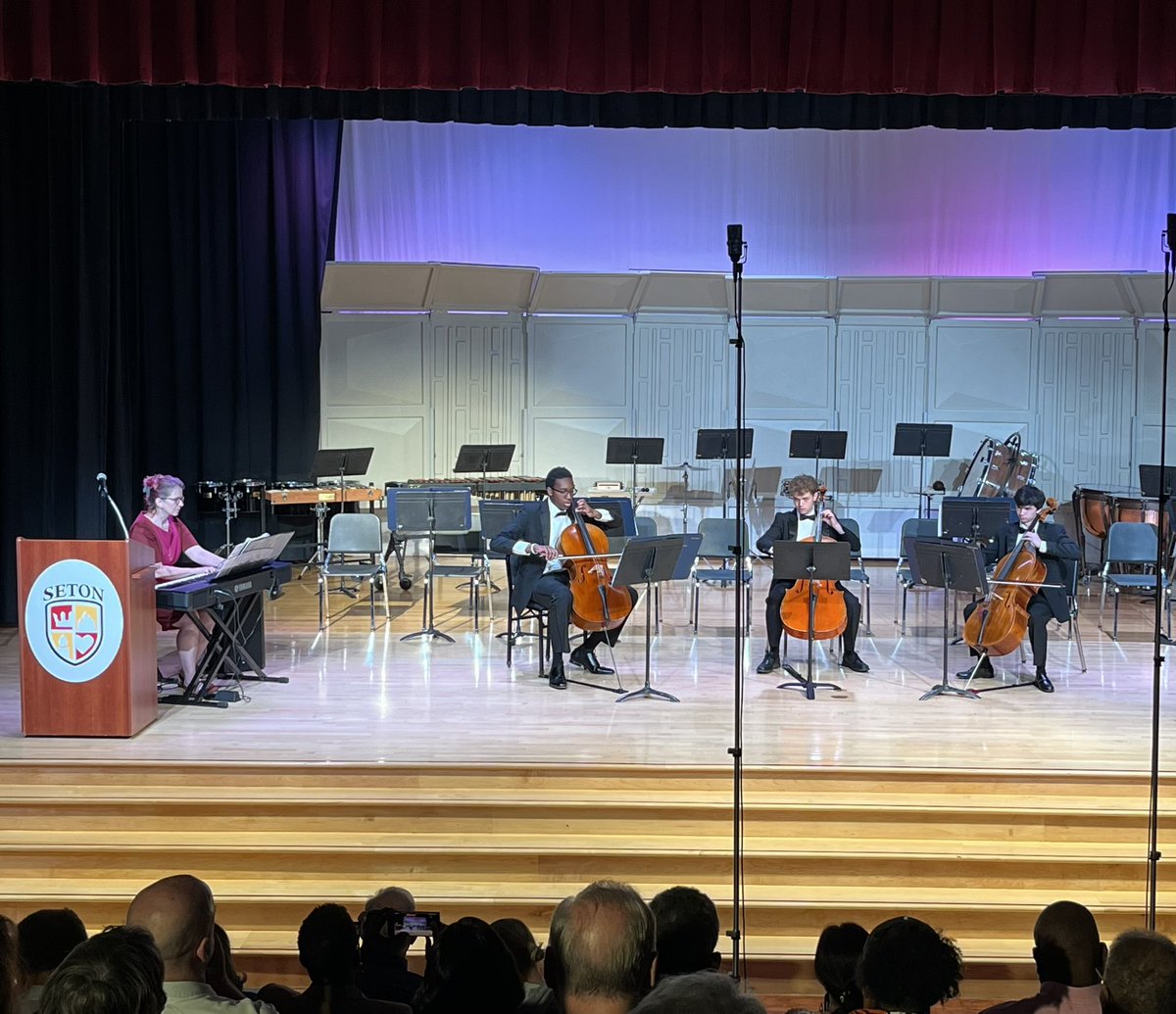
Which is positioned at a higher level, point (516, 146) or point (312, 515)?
point (516, 146)

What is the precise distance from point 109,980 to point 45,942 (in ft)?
2.51

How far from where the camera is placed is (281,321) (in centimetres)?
1214

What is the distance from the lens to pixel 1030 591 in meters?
7.30

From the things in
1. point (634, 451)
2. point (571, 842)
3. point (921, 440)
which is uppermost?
point (921, 440)

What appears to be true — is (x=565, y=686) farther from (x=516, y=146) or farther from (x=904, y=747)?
(x=516, y=146)

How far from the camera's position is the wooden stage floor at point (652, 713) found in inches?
232

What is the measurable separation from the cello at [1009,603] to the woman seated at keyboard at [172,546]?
14.0 ft

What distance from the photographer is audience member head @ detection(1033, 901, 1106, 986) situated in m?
3.03

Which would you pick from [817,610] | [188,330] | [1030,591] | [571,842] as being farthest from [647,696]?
A: [188,330]

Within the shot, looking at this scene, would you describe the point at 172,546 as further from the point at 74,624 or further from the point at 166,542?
the point at 74,624

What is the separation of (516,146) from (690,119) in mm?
6438

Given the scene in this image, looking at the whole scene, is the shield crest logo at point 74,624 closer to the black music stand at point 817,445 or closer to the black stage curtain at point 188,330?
the black stage curtain at point 188,330

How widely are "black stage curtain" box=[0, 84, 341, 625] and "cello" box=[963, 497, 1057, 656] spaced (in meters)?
5.77

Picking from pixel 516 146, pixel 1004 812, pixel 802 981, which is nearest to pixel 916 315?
pixel 516 146
